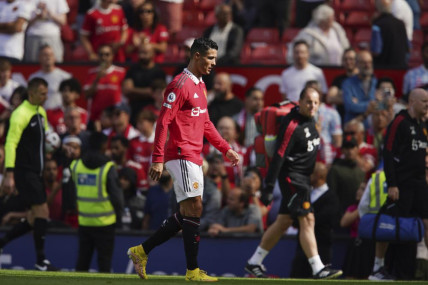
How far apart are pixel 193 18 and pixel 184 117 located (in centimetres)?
1082

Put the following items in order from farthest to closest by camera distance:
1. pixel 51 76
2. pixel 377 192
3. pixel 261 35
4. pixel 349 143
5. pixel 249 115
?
1. pixel 261 35
2. pixel 51 76
3. pixel 249 115
4. pixel 349 143
5. pixel 377 192

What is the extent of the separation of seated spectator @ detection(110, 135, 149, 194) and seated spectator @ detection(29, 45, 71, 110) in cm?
194

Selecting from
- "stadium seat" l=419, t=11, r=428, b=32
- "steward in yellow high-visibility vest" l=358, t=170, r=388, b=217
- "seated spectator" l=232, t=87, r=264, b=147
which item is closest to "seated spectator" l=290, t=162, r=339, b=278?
"steward in yellow high-visibility vest" l=358, t=170, r=388, b=217

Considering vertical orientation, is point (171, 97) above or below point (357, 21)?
below

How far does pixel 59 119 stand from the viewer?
1595 cm

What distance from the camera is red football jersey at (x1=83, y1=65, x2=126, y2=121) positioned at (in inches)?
642

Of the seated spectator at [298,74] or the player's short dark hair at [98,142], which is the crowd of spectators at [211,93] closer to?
the seated spectator at [298,74]

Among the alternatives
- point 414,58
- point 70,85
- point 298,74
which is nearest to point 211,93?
point 298,74

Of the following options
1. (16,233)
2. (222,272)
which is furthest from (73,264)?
(222,272)

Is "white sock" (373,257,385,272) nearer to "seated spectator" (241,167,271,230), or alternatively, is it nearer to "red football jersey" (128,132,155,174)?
"seated spectator" (241,167,271,230)

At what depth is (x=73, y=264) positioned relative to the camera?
45.0 feet

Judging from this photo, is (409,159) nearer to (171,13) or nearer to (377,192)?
(377,192)

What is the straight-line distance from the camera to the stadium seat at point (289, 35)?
1795 centimetres

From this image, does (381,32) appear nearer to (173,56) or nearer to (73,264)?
(173,56)
